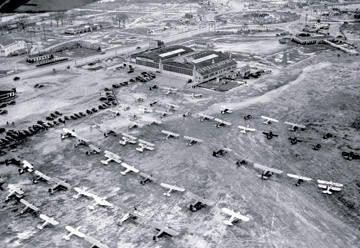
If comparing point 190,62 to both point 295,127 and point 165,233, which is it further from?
point 165,233

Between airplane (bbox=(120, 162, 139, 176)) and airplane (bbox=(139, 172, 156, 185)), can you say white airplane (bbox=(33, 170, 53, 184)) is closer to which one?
airplane (bbox=(120, 162, 139, 176))

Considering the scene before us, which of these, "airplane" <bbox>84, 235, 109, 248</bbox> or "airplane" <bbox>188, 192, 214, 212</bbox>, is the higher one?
"airplane" <bbox>188, 192, 214, 212</bbox>

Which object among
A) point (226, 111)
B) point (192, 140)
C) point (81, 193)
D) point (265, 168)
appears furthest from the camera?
point (226, 111)

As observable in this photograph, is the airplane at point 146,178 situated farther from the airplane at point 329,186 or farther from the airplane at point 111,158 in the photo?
the airplane at point 329,186

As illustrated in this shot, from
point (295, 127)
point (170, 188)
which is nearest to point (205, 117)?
point (295, 127)

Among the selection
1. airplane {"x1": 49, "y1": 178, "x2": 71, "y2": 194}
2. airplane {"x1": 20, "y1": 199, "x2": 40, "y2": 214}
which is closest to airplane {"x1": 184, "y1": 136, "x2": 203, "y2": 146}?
airplane {"x1": 49, "y1": 178, "x2": 71, "y2": 194}
